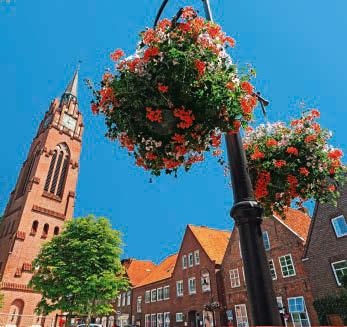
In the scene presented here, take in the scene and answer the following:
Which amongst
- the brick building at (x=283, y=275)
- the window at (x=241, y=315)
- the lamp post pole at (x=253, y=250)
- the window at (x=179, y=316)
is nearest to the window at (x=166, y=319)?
the window at (x=179, y=316)

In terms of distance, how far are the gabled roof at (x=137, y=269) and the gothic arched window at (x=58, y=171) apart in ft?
58.9

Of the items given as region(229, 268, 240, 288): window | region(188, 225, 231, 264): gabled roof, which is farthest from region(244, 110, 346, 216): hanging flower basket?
region(188, 225, 231, 264): gabled roof

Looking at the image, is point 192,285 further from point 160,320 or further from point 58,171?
point 58,171

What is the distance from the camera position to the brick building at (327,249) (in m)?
18.1

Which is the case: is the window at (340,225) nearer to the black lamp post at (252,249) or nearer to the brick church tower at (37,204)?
the black lamp post at (252,249)

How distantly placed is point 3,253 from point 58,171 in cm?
1554

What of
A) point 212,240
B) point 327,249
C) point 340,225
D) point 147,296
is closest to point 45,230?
point 147,296

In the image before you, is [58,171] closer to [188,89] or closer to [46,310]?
[46,310]

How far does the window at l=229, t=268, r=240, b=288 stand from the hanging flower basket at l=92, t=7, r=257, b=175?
25.0m

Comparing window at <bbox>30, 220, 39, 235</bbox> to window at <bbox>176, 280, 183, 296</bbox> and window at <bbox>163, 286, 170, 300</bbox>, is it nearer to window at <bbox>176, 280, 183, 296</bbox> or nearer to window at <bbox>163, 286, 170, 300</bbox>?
window at <bbox>163, 286, 170, 300</bbox>

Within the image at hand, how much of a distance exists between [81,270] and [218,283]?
43.3 feet

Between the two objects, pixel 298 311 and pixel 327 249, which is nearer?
pixel 327 249

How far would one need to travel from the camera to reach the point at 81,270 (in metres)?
24.0

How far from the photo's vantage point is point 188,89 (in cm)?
295
